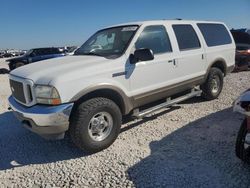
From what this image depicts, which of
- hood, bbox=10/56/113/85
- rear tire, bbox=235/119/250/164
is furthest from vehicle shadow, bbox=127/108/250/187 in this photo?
hood, bbox=10/56/113/85

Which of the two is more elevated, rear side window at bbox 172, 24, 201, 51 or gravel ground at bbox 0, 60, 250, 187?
rear side window at bbox 172, 24, 201, 51

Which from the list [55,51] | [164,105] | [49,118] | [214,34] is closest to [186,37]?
[214,34]

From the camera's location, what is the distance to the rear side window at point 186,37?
18.1ft

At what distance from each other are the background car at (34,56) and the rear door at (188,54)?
12549 millimetres

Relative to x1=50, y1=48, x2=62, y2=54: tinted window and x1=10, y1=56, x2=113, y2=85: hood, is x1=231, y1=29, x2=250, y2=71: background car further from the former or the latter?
x1=50, y1=48, x2=62, y2=54: tinted window

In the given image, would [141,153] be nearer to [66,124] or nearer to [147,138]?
[147,138]

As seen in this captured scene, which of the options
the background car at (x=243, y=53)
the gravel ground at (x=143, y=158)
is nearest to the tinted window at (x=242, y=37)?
the background car at (x=243, y=53)

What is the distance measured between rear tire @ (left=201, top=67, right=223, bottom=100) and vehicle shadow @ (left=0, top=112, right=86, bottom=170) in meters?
3.55

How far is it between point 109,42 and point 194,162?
268cm

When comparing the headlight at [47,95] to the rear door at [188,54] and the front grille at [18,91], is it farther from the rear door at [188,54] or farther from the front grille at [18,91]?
the rear door at [188,54]

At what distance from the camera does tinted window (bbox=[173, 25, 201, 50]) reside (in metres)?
5.52

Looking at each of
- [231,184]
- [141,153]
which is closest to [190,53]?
[141,153]

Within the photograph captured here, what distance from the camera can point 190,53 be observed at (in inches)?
224

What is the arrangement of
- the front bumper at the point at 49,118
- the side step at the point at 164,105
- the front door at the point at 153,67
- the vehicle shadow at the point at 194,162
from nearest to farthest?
the vehicle shadow at the point at 194,162, the front bumper at the point at 49,118, the front door at the point at 153,67, the side step at the point at 164,105
